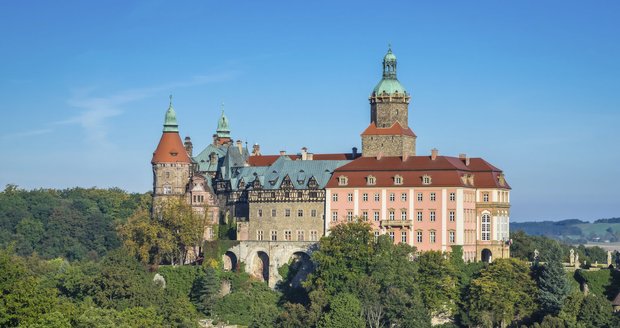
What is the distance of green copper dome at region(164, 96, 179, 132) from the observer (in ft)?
367

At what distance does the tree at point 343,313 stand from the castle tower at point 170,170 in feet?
69.7

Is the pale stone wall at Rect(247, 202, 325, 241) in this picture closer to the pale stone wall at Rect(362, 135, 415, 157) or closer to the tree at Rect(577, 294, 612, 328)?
the pale stone wall at Rect(362, 135, 415, 157)

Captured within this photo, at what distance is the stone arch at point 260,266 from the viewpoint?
4227 inches

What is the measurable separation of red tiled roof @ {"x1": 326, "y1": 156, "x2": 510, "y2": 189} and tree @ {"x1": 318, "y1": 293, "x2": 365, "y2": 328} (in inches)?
502

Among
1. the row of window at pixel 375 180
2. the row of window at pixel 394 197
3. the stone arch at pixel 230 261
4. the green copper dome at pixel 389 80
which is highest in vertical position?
the green copper dome at pixel 389 80

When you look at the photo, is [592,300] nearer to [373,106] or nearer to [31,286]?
[373,106]

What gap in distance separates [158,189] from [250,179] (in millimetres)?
→ 8185

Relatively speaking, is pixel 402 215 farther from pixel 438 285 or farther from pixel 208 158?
pixel 208 158

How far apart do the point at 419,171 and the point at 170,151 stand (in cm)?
2269

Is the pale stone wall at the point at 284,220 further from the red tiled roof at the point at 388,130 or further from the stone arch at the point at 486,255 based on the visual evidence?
the stone arch at the point at 486,255

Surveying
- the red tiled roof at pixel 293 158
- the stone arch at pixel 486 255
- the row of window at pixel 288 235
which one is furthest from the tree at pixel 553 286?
the red tiled roof at pixel 293 158

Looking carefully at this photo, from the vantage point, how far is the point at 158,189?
110 metres

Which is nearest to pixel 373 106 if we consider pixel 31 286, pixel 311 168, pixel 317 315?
pixel 311 168

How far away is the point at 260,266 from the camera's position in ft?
354
